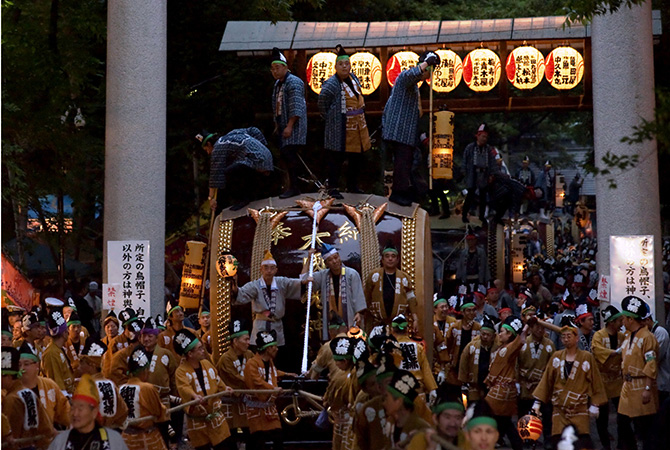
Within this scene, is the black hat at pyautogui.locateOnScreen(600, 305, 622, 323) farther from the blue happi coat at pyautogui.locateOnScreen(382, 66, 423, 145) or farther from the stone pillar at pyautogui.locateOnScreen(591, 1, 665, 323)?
the blue happi coat at pyautogui.locateOnScreen(382, 66, 423, 145)

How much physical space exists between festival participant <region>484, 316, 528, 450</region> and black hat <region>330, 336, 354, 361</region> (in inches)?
180

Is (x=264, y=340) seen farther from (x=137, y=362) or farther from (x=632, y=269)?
(x=632, y=269)

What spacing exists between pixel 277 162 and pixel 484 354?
12.0 m

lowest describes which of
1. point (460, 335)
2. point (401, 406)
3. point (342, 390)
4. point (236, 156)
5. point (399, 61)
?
point (342, 390)

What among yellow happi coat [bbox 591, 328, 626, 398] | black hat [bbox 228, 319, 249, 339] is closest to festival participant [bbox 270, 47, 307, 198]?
black hat [bbox 228, 319, 249, 339]

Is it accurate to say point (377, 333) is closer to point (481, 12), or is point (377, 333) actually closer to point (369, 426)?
point (369, 426)

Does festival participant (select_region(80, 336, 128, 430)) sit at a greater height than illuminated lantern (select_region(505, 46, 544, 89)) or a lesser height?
lesser

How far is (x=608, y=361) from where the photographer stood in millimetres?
15430

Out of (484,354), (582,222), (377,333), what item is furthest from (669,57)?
(582,222)

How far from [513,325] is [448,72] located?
955 centimetres

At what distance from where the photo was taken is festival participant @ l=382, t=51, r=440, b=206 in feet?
51.4

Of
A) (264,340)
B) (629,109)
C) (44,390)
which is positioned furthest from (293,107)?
(44,390)

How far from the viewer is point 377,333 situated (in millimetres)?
11492

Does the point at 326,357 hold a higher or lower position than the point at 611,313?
lower
